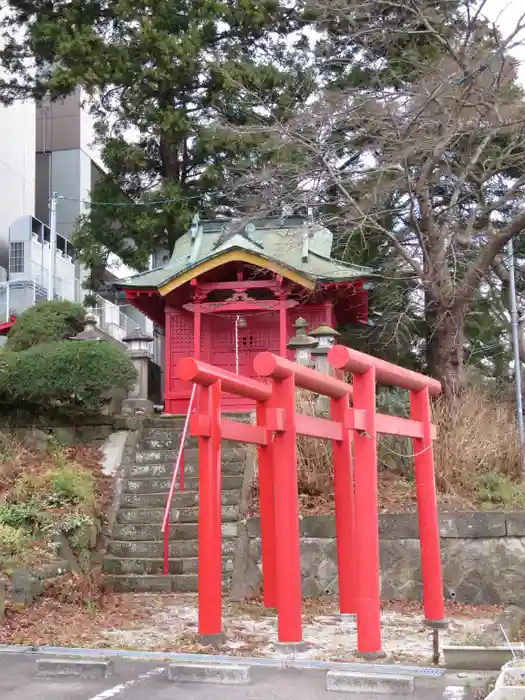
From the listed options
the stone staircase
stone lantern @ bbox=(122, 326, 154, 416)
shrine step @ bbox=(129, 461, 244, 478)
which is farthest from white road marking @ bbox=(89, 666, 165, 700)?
stone lantern @ bbox=(122, 326, 154, 416)

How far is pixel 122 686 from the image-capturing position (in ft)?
16.5

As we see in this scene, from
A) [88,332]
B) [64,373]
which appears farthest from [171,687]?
[88,332]

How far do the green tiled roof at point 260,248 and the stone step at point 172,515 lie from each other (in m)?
5.34

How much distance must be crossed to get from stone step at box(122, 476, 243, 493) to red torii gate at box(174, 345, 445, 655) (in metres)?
3.79

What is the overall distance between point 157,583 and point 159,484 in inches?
87.0

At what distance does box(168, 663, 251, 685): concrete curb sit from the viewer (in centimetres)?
507

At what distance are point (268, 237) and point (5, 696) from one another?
13.5 meters

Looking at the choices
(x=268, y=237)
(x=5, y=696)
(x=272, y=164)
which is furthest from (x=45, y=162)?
(x=5, y=696)

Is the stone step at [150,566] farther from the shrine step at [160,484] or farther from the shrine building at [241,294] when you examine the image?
the shrine building at [241,294]

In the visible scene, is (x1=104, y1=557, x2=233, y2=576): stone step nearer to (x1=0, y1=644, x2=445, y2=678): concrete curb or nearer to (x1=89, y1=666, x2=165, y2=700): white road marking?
(x1=0, y1=644, x2=445, y2=678): concrete curb

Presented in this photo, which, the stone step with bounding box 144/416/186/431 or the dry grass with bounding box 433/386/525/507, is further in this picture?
the stone step with bounding box 144/416/186/431

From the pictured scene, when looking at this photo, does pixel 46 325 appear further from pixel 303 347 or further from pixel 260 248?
pixel 260 248

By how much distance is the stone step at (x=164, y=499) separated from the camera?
10367mm

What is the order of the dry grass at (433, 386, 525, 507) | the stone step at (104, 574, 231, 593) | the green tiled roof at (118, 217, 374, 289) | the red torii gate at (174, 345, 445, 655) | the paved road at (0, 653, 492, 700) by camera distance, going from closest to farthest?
1. the paved road at (0, 653, 492, 700)
2. the red torii gate at (174, 345, 445, 655)
3. the stone step at (104, 574, 231, 593)
4. the dry grass at (433, 386, 525, 507)
5. the green tiled roof at (118, 217, 374, 289)
